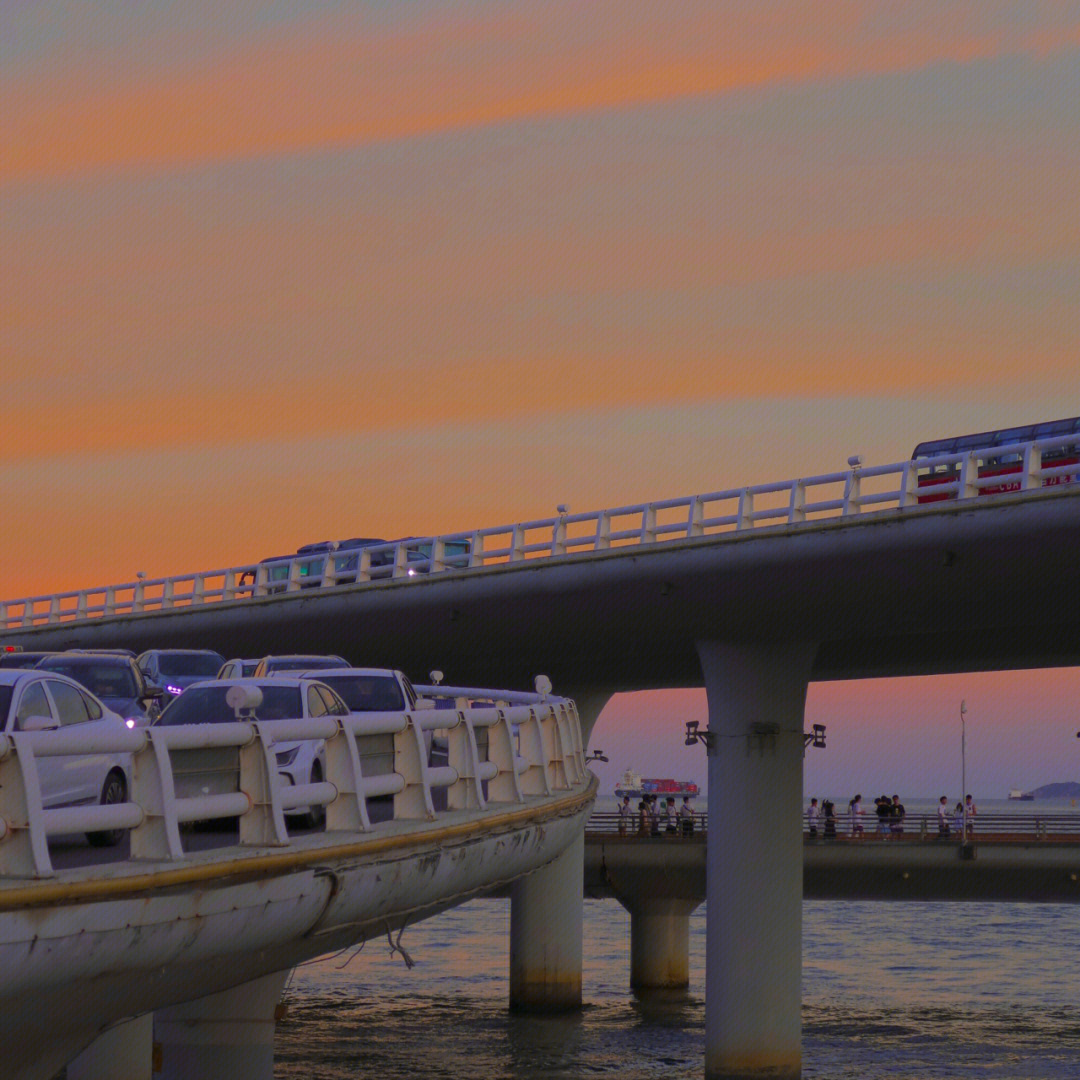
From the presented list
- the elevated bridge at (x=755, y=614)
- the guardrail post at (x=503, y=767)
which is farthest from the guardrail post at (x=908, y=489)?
the guardrail post at (x=503, y=767)

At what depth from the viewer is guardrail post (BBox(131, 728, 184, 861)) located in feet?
32.3

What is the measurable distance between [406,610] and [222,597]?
7877 mm

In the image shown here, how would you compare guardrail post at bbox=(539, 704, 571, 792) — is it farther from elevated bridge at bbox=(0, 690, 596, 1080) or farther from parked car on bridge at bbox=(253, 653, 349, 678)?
parked car on bridge at bbox=(253, 653, 349, 678)

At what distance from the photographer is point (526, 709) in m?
18.8

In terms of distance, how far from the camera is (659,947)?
178 feet

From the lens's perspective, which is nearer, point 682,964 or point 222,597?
point 222,597

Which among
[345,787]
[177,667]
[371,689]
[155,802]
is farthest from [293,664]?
[155,802]

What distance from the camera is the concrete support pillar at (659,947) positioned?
53.7 m

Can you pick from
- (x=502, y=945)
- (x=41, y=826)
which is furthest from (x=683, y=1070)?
(x=502, y=945)

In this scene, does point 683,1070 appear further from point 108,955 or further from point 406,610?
point 108,955

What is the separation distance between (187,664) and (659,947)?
26.7m

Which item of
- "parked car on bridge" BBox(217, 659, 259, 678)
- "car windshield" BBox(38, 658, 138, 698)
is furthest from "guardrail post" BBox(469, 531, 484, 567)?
"car windshield" BBox(38, 658, 138, 698)

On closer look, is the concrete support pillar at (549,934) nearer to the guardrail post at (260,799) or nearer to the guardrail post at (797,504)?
the guardrail post at (797,504)

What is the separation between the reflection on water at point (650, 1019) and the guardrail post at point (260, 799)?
2858 cm
